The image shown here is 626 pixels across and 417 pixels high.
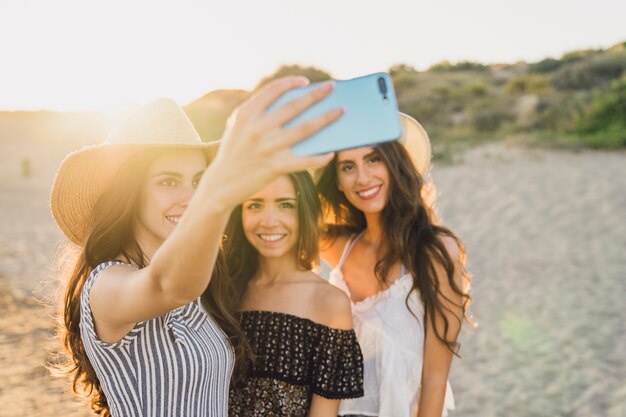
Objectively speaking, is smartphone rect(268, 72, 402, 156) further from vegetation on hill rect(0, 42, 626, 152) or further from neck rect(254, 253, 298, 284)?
vegetation on hill rect(0, 42, 626, 152)

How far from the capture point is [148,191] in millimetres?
1878

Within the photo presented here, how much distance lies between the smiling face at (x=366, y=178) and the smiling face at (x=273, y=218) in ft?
1.22

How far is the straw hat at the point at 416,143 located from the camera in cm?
308

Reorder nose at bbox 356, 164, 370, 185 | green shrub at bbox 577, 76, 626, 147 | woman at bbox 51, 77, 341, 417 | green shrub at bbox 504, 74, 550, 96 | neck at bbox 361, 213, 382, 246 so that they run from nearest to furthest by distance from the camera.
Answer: woman at bbox 51, 77, 341, 417
nose at bbox 356, 164, 370, 185
neck at bbox 361, 213, 382, 246
green shrub at bbox 577, 76, 626, 147
green shrub at bbox 504, 74, 550, 96

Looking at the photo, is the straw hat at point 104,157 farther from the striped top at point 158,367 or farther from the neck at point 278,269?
the neck at point 278,269

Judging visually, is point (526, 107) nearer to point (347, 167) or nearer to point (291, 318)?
point (347, 167)

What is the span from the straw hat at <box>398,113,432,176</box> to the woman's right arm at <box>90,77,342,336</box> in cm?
220

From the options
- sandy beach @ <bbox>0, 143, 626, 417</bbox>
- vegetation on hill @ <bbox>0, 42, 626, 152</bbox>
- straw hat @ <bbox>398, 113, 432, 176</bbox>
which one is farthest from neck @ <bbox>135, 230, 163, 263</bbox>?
vegetation on hill @ <bbox>0, 42, 626, 152</bbox>

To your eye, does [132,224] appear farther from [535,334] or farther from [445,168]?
[445,168]

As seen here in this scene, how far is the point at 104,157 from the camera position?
1.97m

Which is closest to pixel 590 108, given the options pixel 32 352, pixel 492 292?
pixel 492 292

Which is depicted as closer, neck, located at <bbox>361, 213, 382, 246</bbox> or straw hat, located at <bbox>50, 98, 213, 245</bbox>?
straw hat, located at <bbox>50, 98, 213, 245</bbox>

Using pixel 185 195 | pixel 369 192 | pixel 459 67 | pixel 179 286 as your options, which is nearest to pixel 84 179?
pixel 185 195

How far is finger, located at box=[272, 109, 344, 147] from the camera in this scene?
873 mm
